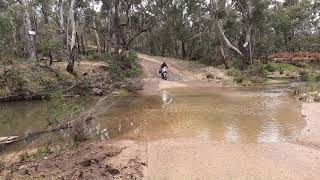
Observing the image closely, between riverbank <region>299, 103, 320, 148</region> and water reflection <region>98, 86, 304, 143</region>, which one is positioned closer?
riverbank <region>299, 103, 320, 148</region>

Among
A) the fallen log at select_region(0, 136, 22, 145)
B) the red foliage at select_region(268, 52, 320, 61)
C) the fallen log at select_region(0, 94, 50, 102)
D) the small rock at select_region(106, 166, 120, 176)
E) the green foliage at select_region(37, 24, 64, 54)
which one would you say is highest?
the green foliage at select_region(37, 24, 64, 54)

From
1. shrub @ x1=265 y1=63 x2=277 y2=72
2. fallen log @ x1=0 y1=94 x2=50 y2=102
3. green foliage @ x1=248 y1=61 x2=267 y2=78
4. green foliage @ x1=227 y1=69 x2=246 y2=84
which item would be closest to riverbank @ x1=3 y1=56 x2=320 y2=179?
fallen log @ x1=0 y1=94 x2=50 y2=102

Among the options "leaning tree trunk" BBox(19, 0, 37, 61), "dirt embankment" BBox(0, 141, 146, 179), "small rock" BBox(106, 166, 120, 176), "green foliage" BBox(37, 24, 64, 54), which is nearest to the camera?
"dirt embankment" BBox(0, 141, 146, 179)

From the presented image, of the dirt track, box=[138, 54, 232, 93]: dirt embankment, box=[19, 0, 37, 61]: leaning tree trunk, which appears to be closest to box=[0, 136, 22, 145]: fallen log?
the dirt track

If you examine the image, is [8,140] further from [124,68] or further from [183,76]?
[183,76]

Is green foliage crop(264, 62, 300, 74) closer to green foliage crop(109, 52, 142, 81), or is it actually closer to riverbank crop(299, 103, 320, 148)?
green foliage crop(109, 52, 142, 81)

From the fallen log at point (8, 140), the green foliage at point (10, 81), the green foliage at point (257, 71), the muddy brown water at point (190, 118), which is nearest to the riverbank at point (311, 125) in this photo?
the muddy brown water at point (190, 118)

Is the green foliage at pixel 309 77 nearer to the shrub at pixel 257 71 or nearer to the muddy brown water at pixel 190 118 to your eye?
the shrub at pixel 257 71

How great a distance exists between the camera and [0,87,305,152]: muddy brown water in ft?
38.8

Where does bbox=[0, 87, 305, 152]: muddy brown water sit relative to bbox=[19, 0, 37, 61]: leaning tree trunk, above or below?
below

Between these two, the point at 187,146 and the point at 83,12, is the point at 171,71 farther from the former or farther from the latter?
the point at 187,146

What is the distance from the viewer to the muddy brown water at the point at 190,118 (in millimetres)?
11836

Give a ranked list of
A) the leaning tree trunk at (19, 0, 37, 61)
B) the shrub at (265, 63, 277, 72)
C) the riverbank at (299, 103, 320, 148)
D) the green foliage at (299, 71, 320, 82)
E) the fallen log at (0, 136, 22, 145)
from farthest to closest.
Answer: the shrub at (265, 63, 277, 72) → the green foliage at (299, 71, 320, 82) → the leaning tree trunk at (19, 0, 37, 61) → the fallen log at (0, 136, 22, 145) → the riverbank at (299, 103, 320, 148)

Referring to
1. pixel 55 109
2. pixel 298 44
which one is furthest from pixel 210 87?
pixel 298 44
